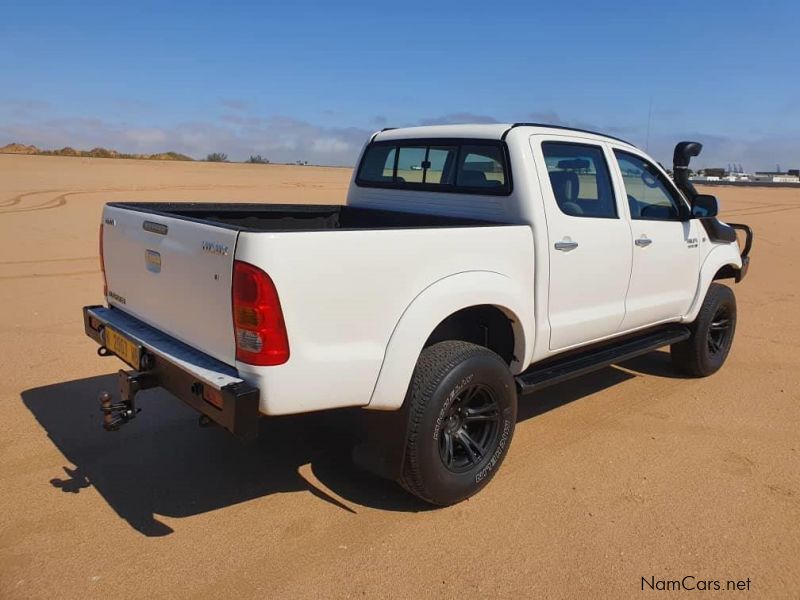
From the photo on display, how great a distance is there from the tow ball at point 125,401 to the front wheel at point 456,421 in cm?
129

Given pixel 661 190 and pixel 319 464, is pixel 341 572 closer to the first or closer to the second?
pixel 319 464

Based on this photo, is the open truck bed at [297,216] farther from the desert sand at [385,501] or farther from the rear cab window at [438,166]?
the desert sand at [385,501]

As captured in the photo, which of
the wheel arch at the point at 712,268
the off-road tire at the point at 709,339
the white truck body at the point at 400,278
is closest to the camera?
the white truck body at the point at 400,278

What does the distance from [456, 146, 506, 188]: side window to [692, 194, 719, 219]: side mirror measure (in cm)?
194

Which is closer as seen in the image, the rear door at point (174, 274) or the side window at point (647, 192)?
the rear door at point (174, 274)

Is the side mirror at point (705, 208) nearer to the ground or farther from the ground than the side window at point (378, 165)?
nearer to the ground

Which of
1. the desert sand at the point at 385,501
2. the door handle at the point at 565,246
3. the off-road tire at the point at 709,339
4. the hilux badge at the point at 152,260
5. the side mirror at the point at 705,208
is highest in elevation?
the side mirror at the point at 705,208

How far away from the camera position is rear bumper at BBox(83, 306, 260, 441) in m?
2.79

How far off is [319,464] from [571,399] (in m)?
2.14

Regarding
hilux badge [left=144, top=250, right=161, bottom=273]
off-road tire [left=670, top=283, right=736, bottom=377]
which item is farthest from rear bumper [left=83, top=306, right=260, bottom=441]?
A: off-road tire [left=670, top=283, right=736, bottom=377]

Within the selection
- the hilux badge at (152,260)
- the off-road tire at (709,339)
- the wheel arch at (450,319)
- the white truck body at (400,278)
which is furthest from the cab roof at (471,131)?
the hilux badge at (152,260)

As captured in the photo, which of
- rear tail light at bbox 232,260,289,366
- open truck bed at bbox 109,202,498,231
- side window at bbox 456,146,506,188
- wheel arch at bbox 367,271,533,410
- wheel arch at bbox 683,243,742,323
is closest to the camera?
rear tail light at bbox 232,260,289,366

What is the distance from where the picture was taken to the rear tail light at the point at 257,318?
9.00ft

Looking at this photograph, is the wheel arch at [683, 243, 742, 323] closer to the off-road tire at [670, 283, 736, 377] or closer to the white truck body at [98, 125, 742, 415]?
the off-road tire at [670, 283, 736, 377]
